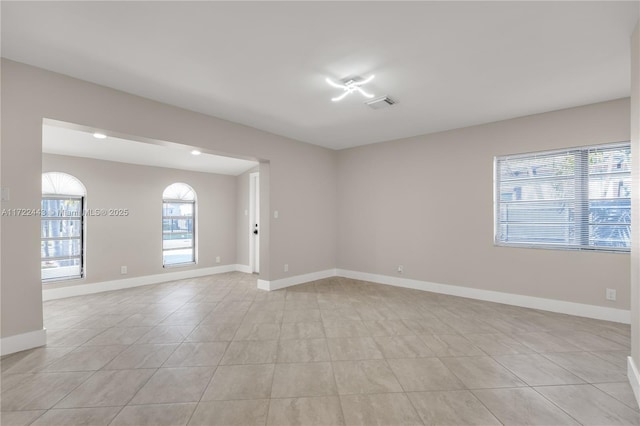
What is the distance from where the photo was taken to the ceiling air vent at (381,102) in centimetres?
347

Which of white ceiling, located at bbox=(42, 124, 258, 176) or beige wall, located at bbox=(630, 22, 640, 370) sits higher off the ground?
white ceiling, located at bbox=(42, 124, 258, 176)

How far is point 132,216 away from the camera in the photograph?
17.8ft

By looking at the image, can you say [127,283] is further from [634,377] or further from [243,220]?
[634,377]

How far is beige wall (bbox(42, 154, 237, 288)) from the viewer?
16.1ft

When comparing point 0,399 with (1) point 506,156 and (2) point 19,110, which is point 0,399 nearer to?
(2) point 19,110

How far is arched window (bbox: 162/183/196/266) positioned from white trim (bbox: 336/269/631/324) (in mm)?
4026

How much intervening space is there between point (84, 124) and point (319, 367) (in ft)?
11.3

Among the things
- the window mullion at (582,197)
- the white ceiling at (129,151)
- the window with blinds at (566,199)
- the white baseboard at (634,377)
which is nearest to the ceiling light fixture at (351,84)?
the white ceiling at (129,151)

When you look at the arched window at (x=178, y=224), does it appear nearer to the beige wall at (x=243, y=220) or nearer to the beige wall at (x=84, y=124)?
the beige wall at (x=243, y=220)

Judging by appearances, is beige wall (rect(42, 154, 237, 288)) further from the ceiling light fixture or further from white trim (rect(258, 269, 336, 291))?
the ceiling light fixture

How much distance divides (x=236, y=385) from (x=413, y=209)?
4114 millimetres

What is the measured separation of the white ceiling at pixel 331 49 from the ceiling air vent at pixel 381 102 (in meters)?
0.09

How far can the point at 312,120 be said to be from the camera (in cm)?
436

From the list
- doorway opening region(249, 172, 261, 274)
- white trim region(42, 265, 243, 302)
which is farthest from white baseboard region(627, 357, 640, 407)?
white trim region(42, 265, 243, 302)
